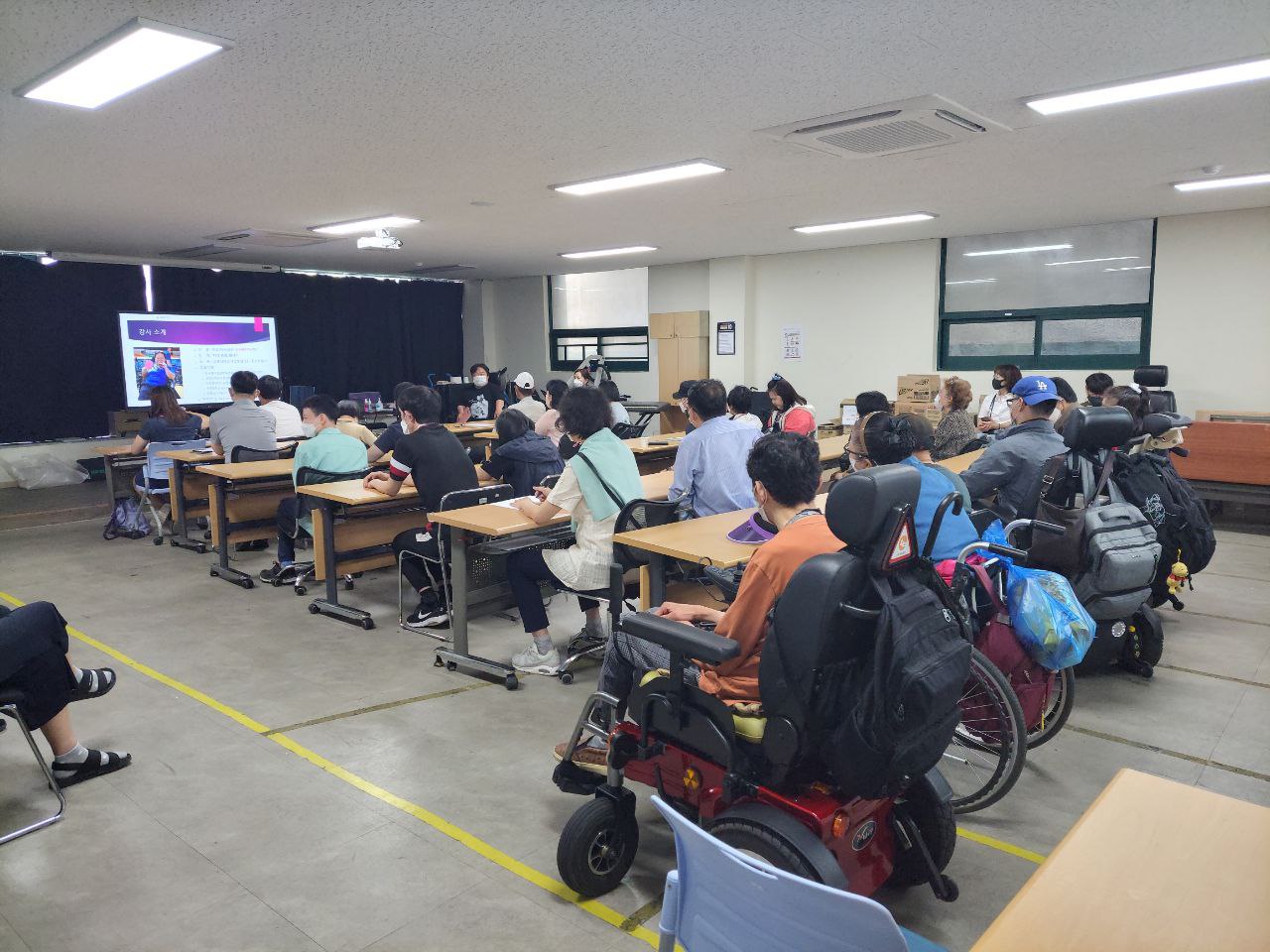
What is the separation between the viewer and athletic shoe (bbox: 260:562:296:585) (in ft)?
18.1

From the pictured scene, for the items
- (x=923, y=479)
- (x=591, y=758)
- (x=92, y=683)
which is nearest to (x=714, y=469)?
(x=923, y=479)

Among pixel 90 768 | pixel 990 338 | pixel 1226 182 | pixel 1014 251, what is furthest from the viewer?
pixel 990 338

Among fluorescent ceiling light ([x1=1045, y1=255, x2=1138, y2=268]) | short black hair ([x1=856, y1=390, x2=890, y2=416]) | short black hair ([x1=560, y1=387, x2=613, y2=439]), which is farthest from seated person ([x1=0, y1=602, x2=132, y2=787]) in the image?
fluorescent ceiling light ([x1=1045, y1=255, x2=1138, y2=268])

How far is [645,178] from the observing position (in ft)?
17.5

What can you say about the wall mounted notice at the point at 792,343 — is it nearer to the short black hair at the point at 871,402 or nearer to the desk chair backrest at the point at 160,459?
the short black hair at the point at 871,402

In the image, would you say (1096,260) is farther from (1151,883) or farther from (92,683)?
(92,683)

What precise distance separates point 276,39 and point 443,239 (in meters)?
5.49

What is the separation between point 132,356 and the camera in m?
9.94

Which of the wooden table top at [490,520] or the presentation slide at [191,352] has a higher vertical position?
the presentation slide at [191,352]

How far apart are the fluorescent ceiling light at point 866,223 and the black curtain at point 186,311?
6.75 m

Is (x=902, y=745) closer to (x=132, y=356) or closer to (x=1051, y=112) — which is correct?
(x=1051, y=112)

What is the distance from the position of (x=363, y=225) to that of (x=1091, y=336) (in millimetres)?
6776

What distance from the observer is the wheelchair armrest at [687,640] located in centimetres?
193

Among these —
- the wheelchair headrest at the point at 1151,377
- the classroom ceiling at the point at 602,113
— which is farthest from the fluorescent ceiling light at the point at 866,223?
the wheelchair headrest at the point at 1151,377
